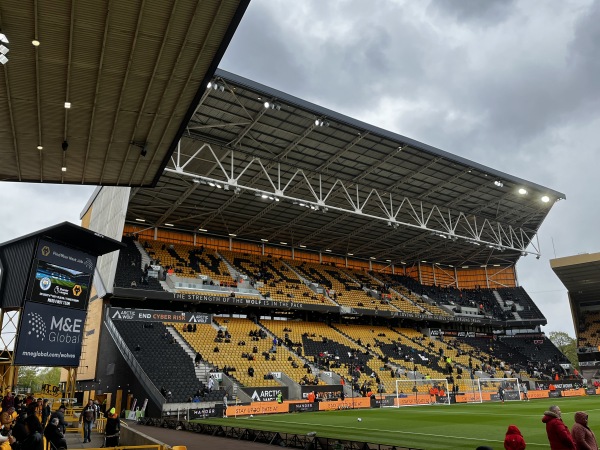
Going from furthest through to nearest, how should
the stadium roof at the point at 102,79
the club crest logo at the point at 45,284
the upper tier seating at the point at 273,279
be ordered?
the upper tier seating at the point at 273,279, the club crest logo at the point at 45,284, the stadium roof at the point at 102,79

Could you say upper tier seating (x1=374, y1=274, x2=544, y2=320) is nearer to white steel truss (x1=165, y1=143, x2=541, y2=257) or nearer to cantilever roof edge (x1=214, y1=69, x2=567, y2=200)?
white steel truss (x1=165, y1=143, x2=541, y2=257)

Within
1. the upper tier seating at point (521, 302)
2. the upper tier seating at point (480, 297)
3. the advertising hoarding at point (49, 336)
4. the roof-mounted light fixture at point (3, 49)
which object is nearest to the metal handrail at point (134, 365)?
the advertising hoarding at point (49, 336)

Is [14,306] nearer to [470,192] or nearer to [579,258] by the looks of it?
[470,192]

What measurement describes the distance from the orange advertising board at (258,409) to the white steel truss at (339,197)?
13030 millimetres

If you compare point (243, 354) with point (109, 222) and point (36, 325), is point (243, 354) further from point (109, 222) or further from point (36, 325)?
point (36, 325)

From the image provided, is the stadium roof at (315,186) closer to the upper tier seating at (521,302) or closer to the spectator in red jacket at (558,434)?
the upper tier seating at (521,302)

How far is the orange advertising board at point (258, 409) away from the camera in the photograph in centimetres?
2797

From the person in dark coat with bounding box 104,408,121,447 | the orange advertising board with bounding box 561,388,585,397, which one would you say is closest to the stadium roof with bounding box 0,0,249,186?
the person in dark coat with bounding box 104,408,121,447

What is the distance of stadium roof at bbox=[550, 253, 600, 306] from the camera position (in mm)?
53237

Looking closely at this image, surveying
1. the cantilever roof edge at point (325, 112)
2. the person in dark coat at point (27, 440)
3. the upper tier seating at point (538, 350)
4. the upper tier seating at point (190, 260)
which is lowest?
the person in dark coat at point (27, 440)

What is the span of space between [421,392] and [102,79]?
110ft

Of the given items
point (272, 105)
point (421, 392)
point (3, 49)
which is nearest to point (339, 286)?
point (421, 392)

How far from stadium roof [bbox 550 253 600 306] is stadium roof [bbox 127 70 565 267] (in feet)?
18.1

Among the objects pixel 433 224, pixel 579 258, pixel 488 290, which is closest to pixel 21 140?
pixel 433 224
